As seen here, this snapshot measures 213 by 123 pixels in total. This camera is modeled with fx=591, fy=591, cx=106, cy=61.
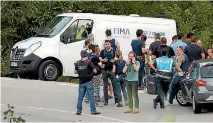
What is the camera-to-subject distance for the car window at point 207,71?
14.2m

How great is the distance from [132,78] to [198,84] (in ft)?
5.21

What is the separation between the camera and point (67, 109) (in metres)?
15.0

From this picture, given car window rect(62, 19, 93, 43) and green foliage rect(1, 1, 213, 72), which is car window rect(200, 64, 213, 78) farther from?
green foliage rect(1, 1, 213, 72)

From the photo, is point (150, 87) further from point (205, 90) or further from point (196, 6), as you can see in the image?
point (196, 6)

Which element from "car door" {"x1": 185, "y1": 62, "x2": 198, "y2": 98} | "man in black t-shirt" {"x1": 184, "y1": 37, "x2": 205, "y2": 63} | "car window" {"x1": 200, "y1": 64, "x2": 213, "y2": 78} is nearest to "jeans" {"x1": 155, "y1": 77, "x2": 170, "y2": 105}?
"car door" {"x1": 185, "y1": 62, "x2": 198, "y2": 98}

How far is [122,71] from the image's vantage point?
15.2 metres

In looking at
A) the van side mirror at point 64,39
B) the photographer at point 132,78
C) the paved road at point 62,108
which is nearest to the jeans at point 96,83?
the paved road at point 62,108

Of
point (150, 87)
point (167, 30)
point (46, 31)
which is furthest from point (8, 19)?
point (150, 87)

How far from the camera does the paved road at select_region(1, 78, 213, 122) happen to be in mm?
13602

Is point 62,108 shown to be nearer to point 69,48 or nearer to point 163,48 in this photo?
point 163,48

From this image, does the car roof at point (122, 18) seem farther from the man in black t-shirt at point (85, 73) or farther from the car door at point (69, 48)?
the man in black t-shirt at point (85, 73)

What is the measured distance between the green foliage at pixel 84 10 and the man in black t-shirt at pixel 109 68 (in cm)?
798

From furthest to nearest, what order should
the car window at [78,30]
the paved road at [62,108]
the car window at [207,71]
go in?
the car window at [78,30], the car window at [207,71], the paved road at [62,108]

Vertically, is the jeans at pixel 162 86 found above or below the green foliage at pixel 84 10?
below
